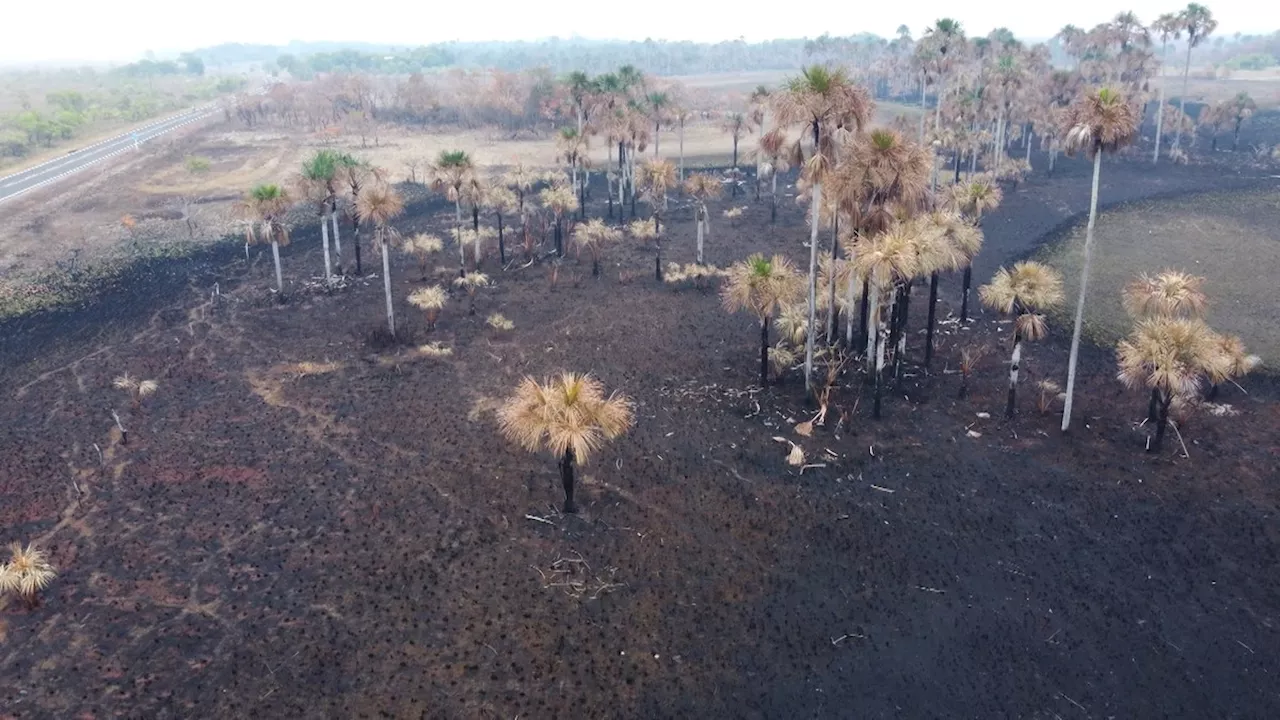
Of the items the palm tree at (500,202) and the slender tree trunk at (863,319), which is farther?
the palm tree at (500,202)

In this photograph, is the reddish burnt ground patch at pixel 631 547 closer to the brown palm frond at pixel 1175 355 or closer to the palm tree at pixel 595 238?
the brown palm frond at pixel 1175 355

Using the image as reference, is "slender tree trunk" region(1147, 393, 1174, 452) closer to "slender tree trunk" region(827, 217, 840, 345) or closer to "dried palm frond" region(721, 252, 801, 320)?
"slender tree trunk" region(827, 217, 840, 345)

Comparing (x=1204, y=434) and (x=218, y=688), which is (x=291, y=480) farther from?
(x=1204, y=434)

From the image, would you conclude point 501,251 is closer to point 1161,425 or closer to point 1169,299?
point 1169,299

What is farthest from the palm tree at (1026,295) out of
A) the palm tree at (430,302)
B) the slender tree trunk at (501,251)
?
the slender tree trunk at (501,251)

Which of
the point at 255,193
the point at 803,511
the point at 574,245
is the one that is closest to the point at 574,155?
the point at 574,245

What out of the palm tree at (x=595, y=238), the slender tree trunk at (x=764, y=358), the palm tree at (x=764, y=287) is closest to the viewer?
the palm tree at (x=764, y=287)

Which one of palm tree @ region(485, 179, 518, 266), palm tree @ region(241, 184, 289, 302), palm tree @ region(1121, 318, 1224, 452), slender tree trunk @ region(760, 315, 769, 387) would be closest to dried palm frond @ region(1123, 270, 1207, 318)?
palm tree @ region(1121, 318, 1224, 452)
